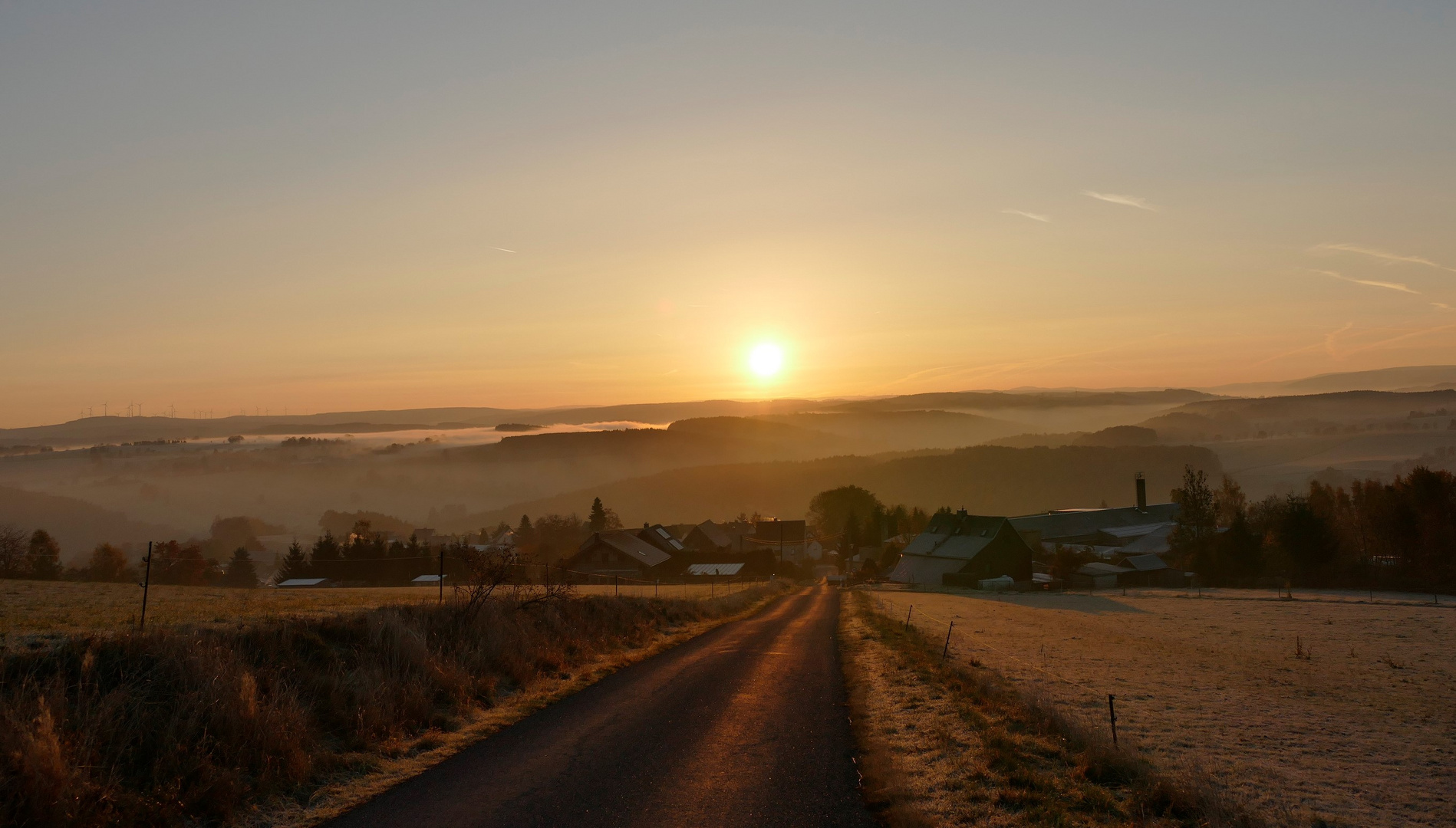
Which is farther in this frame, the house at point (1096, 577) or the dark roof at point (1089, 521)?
the dark roof at point (1089, 521)

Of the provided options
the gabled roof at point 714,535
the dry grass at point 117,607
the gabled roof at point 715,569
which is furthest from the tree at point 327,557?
the gabled roof at point 714,535

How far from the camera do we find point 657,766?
1152 centimetres

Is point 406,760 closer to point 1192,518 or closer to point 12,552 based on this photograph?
point 12,552

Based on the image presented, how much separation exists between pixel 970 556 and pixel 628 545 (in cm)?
4049

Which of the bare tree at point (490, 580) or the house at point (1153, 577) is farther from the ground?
the bare tree at point (490, 580)

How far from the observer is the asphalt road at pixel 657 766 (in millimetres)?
9422

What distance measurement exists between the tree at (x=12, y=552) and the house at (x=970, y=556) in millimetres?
84443

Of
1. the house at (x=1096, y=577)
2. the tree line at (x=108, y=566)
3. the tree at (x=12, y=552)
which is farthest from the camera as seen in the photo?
the house at (x=1096, y=577)

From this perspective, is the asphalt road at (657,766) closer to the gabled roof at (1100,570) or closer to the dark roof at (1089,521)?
the gabled roof at (1100,570)

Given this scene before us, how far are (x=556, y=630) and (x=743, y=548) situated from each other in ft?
366

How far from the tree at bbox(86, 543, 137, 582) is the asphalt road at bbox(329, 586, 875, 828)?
6271 centimetres

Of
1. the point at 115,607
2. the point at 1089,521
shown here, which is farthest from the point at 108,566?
the point at 1089,521

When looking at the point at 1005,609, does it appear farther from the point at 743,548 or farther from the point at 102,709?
the point at 743,548

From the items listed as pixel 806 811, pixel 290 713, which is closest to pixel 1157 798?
pixel 806 811
